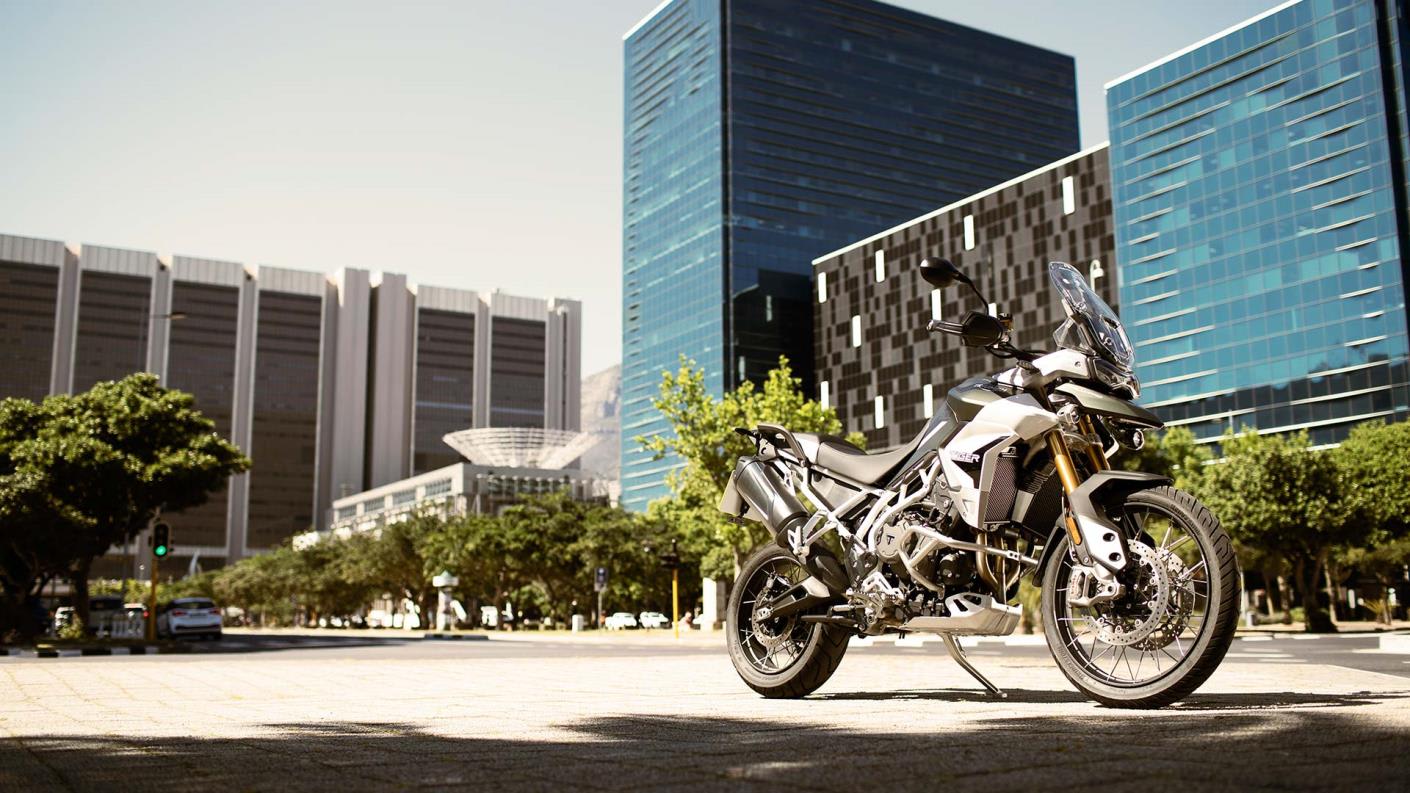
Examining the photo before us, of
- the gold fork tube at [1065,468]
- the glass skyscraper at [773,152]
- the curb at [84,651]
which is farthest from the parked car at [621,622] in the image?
the gold fork tube at [1065,468]

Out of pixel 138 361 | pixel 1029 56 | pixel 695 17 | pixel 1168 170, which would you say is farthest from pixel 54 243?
pixel 1168 170

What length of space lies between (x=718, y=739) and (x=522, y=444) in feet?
337

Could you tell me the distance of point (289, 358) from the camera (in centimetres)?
17688

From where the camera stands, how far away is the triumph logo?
6344mm

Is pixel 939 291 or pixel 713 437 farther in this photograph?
pixel 939 291

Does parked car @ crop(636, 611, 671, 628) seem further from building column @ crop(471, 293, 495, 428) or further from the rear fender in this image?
building column @ crop(471, 293, 495, 428)

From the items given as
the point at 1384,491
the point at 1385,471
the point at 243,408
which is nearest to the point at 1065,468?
the point at 1384,491

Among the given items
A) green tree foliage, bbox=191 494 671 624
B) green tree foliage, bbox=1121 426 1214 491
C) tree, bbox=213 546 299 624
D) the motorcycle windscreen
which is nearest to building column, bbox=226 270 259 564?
tree, bbox=213 546 299 624

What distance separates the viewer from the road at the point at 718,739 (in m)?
3.73

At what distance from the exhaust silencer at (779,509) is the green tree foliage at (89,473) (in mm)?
28078

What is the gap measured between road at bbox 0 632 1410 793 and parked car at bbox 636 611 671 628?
73640 millimetres

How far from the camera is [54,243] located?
165m

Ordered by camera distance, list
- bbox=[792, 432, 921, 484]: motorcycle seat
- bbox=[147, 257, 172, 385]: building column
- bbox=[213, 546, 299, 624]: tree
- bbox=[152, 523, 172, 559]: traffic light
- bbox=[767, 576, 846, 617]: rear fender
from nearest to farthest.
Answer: bbox=[792, 432, 921, 484]: motorcycle seat < bbox=[767, 576, 846, 617]: rear fender < bbox=[152, 523, 172, 559]: traffic light < bbox=[213, 546, 299, 624]: tree < bbox=[147, 257, 172, 385]: building column

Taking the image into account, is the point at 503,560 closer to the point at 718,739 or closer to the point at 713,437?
the point at 713,437
